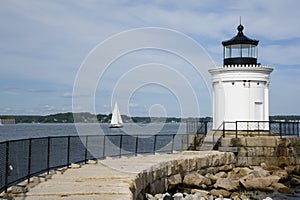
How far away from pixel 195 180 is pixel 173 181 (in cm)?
91

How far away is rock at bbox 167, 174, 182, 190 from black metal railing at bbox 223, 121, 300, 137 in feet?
19.6

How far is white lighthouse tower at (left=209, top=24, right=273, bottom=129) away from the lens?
20672mm

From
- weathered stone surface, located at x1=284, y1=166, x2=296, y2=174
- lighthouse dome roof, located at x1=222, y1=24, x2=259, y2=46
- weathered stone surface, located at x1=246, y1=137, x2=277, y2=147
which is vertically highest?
lighthouse dome roof, located at x1=222, y1=24, x2=259, y2=46

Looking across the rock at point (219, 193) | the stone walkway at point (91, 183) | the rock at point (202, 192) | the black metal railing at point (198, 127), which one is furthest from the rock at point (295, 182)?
the stone walkway at point (91, 183)

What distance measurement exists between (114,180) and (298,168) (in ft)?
36.9

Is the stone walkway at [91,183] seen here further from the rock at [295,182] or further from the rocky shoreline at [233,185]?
the rock at [295,182]

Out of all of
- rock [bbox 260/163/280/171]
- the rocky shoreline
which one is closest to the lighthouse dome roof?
rock [bbox 260/163/280/171]

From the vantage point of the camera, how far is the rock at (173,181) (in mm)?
14672

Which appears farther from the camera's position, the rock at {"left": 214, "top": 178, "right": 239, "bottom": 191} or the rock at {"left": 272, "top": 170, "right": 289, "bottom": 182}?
the rock at {"left": 272, "top": 170, "right": 289, "bottom": 182}

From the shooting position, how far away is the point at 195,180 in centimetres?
1532

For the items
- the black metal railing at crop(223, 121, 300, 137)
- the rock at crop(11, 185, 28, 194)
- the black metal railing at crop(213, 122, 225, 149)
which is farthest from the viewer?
the black metal railing at crop(223, 121, 300, 137)

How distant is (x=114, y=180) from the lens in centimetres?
1074

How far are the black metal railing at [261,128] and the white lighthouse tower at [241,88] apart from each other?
0.68 feet

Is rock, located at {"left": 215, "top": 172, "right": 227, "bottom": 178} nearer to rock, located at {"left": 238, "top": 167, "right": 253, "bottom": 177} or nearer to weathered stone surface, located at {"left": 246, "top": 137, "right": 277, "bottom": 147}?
rock, located at {"left": 238, "top": 167, "right": 253, "bottom": 177}
